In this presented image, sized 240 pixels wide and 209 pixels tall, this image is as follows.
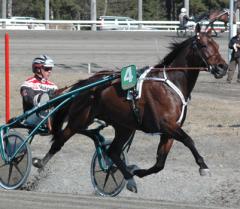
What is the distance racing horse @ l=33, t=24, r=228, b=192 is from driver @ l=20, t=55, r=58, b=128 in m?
0.47

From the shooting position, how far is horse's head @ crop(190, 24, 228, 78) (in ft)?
30.5

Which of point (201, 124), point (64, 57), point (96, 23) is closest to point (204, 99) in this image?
point (201, 124)

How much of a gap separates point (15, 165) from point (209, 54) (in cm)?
281

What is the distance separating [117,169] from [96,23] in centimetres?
4324

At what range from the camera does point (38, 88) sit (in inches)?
405

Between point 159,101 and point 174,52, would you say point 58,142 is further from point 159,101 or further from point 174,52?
point 174,52

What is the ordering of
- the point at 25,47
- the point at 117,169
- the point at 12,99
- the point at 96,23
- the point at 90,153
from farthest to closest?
the point at 96,23 < the point at 25,47 < the point at 12,99 < the point at 90,153 < the point at 117,169

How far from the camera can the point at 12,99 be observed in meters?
20.4

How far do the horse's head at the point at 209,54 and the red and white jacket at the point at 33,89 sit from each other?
202cm

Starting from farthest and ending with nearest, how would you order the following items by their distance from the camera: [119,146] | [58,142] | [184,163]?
[184,163], [58,142], [119,146]

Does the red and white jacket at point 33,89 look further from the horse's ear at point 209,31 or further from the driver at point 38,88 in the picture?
the horse's ear at point 209,31

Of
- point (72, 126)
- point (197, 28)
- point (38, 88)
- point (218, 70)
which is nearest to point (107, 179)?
point (72, 126)

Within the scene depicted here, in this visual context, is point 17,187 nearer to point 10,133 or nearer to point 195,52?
point 10,133

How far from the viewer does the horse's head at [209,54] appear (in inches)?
366
